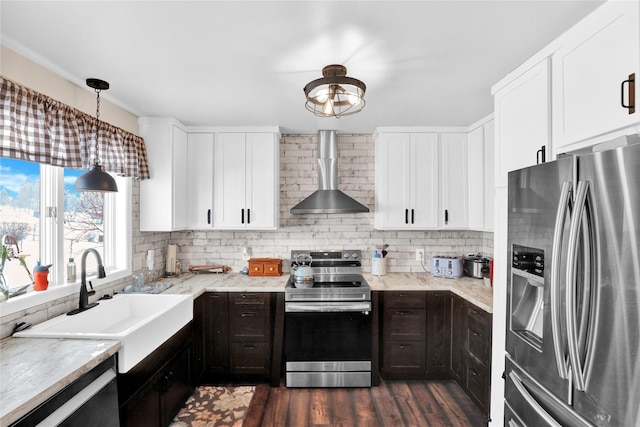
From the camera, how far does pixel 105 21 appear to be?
1.57 m

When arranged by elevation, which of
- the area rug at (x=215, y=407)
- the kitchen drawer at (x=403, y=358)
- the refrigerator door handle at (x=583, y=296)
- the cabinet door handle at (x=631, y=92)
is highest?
the cabinet door handle at (x=631, y=92)

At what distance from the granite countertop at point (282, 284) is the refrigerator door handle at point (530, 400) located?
96 centimetres

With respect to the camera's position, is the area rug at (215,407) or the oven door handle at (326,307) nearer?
the area rug at (215,407)

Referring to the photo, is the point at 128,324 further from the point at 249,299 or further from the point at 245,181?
the point at 245,181

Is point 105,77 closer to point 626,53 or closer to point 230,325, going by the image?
point 230,325

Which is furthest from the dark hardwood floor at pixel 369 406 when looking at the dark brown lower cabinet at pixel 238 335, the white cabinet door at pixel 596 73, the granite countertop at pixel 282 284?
the white cabinet door at pixel 596 73

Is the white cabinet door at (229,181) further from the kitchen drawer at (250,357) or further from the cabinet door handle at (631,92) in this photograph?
the cabinet door handle at (631,92)

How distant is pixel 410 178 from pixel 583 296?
2320 millimetres

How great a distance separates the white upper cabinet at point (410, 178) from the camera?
340cm

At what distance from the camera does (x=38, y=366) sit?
57.8 inches

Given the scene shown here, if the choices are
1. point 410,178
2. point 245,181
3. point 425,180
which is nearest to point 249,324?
point 245,181

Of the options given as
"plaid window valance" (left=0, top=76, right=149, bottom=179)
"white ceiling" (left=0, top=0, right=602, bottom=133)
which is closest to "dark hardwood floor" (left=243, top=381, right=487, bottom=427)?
"plaid window valance" (left=0, top=76, right=149, bottom=179)

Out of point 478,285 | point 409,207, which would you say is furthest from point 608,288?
point 409,207

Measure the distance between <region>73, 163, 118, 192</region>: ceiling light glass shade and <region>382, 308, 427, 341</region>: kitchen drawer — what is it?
7.95ft
